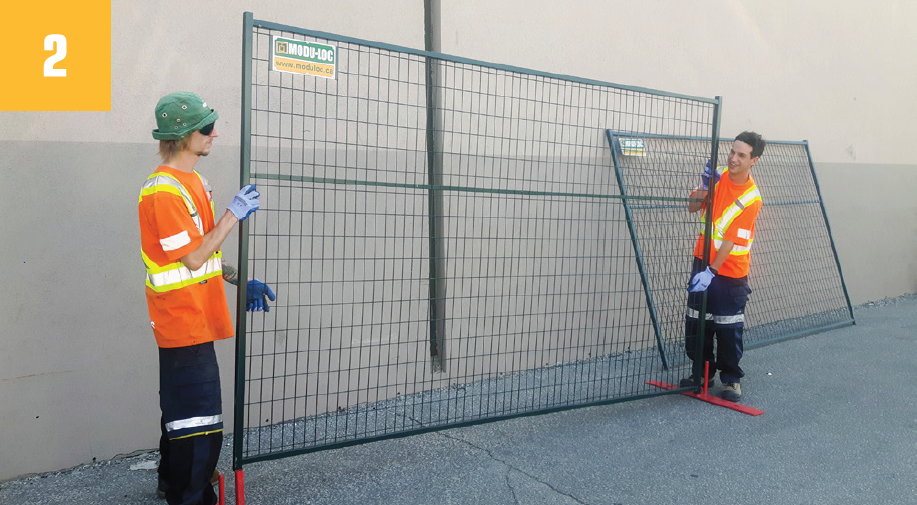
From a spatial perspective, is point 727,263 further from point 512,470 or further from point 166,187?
point 166,187

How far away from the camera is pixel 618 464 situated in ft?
13.0

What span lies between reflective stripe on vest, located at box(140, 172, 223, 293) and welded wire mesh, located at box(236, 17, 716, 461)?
0.70 m

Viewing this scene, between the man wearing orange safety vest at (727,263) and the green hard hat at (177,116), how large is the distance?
3499mm

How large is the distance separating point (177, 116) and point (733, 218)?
3821mm

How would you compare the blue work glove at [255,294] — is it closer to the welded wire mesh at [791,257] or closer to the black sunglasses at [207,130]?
the black sunglasses at [207,130]

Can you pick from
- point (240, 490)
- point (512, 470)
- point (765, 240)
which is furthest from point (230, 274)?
point (765, 240)

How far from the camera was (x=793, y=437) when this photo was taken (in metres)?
4.46

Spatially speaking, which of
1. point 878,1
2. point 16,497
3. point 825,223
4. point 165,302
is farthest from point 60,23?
point 878,1

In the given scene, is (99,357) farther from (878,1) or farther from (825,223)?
(878,1)

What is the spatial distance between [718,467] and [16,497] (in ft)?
11.8

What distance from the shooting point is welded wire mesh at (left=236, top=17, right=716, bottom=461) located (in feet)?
13.4

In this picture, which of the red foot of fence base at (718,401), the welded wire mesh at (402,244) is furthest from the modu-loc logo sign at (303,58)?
the red foot of fence base at (718,401)

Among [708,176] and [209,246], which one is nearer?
[209,246]

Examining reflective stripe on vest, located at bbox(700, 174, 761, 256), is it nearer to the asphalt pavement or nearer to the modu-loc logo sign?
the asphalt pavement
